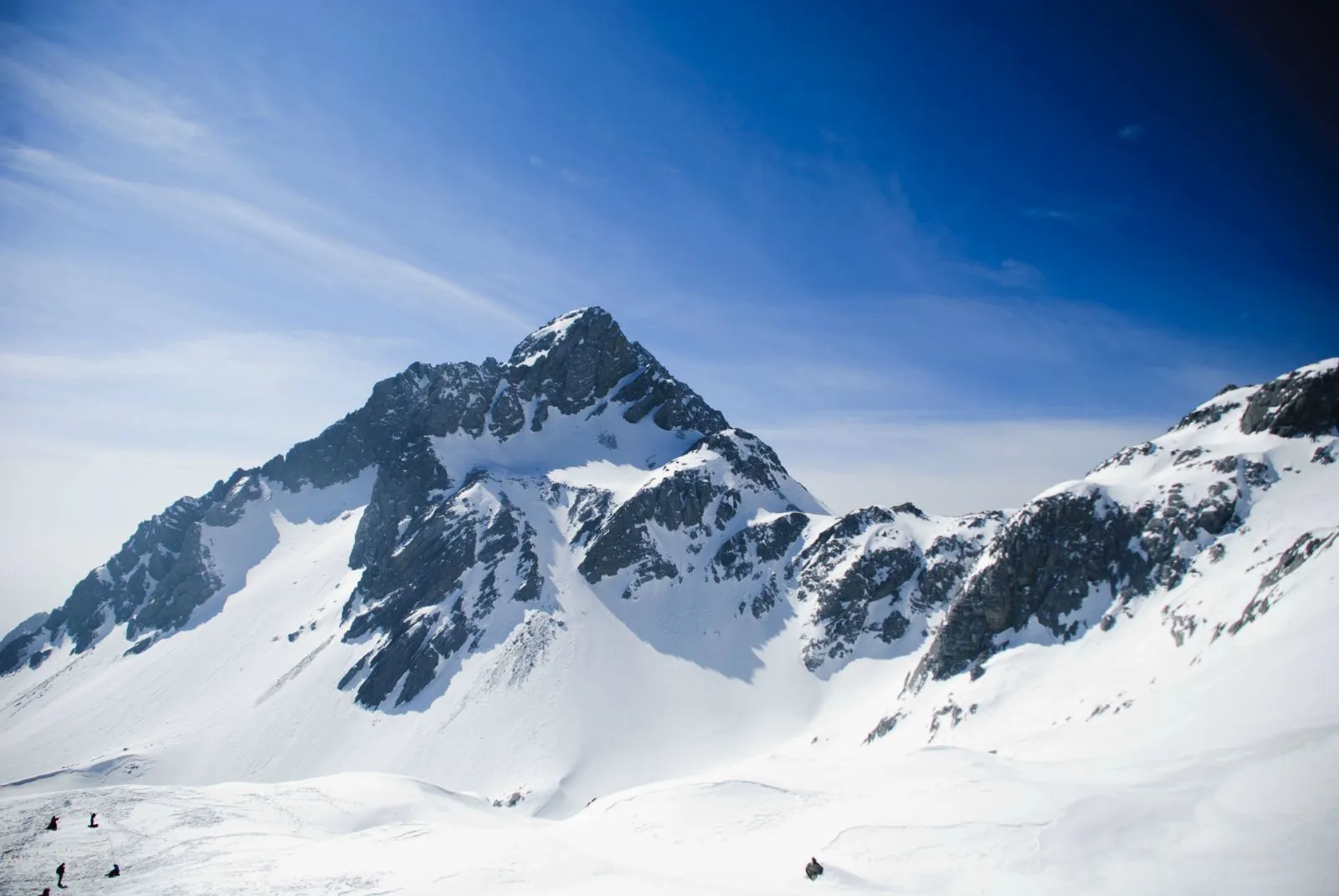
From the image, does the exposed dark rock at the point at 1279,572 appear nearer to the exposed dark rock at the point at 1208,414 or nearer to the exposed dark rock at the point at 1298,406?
the exposed dark rock at the point at 1298,406

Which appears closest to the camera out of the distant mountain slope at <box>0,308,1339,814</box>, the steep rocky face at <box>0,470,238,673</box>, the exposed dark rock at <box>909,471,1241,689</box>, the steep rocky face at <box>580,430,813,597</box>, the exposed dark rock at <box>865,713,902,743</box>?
the exposed dark rock at <box>909,471,1241,689</box>

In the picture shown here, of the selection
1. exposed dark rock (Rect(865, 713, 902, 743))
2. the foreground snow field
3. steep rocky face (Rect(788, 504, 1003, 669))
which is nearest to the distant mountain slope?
exposed dark rock (Rect(865, 713, 902, 743))

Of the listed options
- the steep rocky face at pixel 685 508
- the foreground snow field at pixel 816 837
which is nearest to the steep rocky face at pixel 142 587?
the steep rocky face at pixel 685 508

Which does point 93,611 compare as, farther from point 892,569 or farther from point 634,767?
point 892,569

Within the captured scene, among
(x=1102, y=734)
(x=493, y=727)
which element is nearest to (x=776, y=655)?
(x=493, y=727)

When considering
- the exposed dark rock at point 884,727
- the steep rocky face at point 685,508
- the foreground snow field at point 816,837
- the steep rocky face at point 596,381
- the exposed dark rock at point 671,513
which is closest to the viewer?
the foreground snow field at point 816,837

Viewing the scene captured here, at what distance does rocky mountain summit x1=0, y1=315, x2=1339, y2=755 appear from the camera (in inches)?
3091

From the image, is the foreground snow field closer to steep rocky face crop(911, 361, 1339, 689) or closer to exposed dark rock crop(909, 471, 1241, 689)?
exposed dark rock crop(909, 471, 1241, 689)

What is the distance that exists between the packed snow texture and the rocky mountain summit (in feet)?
2.68

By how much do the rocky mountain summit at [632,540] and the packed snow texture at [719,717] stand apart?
82 cm

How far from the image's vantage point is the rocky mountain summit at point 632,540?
78500 mm

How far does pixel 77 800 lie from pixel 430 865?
27.4 meters

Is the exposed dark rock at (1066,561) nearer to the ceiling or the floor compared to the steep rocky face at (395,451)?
nearer to the floor

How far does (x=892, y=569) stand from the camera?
114875 millimetres
